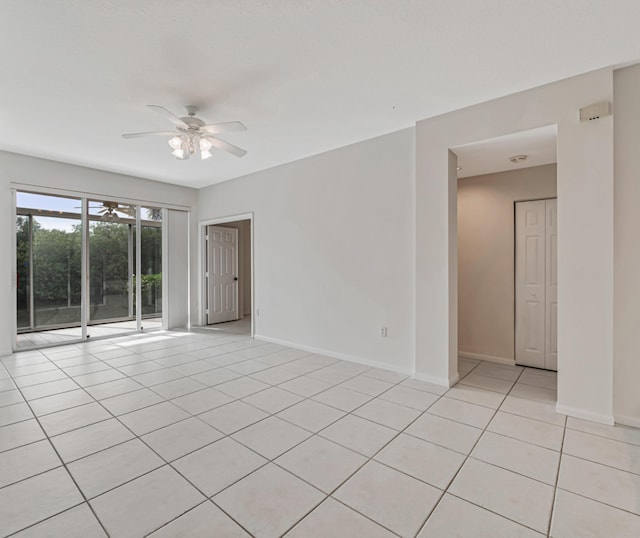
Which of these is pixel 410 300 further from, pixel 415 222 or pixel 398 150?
pixel 398 150

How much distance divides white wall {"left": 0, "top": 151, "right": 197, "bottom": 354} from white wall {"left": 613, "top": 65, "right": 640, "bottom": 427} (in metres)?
6.43

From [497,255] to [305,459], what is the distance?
3.51 metres

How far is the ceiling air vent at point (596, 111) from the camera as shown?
2547mm

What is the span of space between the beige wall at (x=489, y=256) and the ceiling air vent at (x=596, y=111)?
139 cm

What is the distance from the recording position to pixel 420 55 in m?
2.44

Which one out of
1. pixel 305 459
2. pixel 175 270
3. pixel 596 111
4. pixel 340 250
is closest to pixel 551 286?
pixel 596 111

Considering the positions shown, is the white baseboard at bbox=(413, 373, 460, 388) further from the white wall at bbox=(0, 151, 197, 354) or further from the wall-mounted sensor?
the white wall at bbox=(0, 151, 197, 354)

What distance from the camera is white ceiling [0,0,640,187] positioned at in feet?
6.56

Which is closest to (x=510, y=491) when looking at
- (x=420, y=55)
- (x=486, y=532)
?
(x=486, y=532)

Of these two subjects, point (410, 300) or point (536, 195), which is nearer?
point (410, 300)

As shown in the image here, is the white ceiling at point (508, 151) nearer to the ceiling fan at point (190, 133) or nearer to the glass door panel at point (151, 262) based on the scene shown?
the ceiling fan at point (190, 133)

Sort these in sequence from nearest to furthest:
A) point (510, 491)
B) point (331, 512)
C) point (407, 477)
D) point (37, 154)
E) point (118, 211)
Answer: point (331, 512), point (510, 491), point (407, 477), point (37, 154), point (118, 211)

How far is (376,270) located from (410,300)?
1.80 feet

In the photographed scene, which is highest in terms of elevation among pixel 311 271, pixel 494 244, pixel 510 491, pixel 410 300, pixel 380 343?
pixel 494 244
